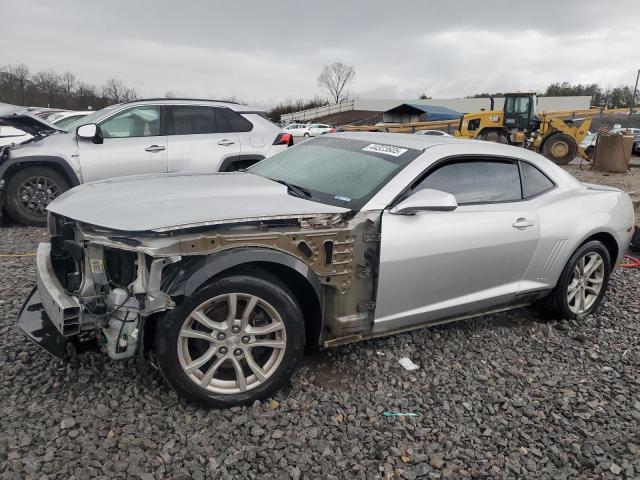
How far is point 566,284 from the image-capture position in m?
4.04

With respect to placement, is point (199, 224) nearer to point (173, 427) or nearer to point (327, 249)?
point (327, 249)

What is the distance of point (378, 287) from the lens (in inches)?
117

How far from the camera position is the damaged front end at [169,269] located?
2.45m

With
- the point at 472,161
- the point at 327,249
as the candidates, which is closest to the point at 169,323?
the point at 327,249

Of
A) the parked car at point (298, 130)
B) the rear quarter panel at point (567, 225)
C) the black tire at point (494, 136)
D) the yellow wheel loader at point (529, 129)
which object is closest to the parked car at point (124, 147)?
the rear quarter panel at point (567, 225)

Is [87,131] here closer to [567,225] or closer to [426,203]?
[426,203]

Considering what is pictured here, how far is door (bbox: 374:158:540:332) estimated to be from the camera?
3.02 metres

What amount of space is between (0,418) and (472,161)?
129 inches

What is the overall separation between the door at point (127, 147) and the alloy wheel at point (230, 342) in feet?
14.6

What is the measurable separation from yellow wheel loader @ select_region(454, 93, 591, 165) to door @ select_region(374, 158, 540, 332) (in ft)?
57.1

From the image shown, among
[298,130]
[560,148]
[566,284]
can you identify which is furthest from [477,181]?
[298,130]

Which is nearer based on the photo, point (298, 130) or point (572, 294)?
point (572, 294)

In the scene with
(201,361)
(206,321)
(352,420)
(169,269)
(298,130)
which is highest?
(298,130)

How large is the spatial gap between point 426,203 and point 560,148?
751 inches
